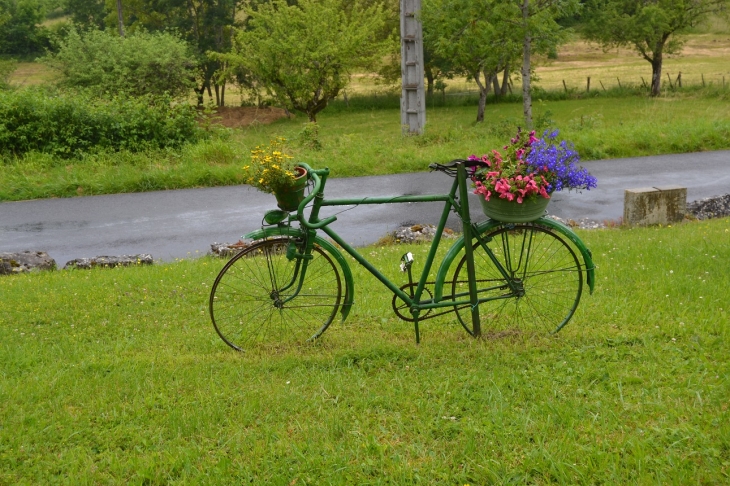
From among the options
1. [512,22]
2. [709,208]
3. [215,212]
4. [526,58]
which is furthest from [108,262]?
[526,58]

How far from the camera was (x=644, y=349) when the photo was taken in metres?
5.23

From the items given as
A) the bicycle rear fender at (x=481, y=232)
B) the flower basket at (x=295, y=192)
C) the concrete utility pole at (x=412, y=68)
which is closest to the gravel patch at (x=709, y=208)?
the bicycle rear fender at (x=481, y=232)

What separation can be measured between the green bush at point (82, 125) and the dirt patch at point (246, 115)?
86.0ft

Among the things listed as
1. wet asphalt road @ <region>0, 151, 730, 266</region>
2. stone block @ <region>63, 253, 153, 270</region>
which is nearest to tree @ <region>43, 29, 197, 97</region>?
wet asphalt road @ <region>0, 151, 730, 266</region>

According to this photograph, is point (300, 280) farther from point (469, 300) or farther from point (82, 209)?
point (82, 209)

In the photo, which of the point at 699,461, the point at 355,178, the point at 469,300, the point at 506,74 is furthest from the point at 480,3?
the point at 506,74

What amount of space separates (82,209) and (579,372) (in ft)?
33.1

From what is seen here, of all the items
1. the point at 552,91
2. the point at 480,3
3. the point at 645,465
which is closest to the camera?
the point at 645,465

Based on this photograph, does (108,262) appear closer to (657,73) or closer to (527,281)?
(527,281)

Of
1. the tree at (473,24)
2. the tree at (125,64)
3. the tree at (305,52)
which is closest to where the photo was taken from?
the tree at (473,24)

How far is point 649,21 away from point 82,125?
30.4 m

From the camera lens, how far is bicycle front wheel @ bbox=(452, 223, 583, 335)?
5.48m

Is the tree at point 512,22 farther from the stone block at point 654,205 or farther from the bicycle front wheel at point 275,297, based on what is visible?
the bicycle front wheel at point 275,297

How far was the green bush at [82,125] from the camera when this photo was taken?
16.0 meters
